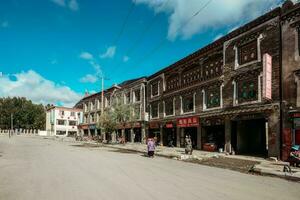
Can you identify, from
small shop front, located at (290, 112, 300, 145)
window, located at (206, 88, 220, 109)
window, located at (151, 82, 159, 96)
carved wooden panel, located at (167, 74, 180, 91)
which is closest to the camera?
small shop front, located at (290, 112, 300, 145)

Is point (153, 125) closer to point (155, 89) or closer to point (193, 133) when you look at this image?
point (155, 89)

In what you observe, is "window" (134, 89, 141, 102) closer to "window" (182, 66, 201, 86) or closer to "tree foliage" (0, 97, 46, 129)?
"window" (182, 66, 201, 86)

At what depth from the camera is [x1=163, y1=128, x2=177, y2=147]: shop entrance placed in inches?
1347

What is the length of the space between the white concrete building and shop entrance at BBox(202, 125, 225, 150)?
61629 millimetres

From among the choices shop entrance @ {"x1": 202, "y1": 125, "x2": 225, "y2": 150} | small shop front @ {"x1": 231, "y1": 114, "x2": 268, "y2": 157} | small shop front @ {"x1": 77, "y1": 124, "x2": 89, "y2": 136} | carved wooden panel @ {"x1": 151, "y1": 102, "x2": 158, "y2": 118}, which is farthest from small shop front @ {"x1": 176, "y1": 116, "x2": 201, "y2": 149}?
small shop front @ {"x1": 77, "y1": 124, "x2": 89, "y2": 136}

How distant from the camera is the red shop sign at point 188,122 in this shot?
28.9 m

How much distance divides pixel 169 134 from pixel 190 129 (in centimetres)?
496

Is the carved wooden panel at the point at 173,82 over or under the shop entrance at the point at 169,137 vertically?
over

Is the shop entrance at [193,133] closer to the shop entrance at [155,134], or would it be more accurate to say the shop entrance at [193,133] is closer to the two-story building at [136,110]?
the shop entrance at [155,134]

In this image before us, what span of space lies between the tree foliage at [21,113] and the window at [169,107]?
78.4m

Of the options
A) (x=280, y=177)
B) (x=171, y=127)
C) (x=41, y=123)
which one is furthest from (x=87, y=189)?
(x=41, y=123)

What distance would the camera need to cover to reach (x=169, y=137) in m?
35.7

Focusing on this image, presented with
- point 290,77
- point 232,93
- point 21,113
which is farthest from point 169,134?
point 21,113

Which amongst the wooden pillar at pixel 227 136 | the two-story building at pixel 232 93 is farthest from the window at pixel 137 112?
the wooden pillar at pixel 227 136
